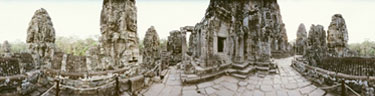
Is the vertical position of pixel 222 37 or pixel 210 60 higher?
pixel 222 37

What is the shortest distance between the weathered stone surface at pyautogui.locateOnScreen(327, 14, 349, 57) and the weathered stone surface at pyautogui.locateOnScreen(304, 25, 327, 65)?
554 millimetres

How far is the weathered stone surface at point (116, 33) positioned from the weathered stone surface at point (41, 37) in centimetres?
516

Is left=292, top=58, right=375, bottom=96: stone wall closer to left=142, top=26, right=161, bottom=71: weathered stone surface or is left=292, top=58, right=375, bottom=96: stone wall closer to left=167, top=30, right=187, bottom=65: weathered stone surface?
left=167, top=30, right=187, bottom=65: weathered stone surface

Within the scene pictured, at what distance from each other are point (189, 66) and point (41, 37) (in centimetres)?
783

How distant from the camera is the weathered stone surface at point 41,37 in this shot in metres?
6.47

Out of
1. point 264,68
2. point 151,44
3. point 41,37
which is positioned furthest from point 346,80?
point 41,37

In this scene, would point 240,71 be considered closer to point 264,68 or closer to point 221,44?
point 264,68

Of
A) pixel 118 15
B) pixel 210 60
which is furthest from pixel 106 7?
pixel 210 60

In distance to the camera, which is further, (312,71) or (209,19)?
(209,19)

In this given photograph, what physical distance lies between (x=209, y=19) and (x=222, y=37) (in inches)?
61.3

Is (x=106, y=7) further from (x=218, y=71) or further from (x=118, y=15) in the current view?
(x=218, y=71)

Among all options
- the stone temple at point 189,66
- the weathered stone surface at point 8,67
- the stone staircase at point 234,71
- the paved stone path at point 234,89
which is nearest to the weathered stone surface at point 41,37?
the stone temple at point 189,66

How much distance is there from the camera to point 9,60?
4.70 meters

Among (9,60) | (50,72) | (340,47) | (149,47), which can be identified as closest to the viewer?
(50,72)
